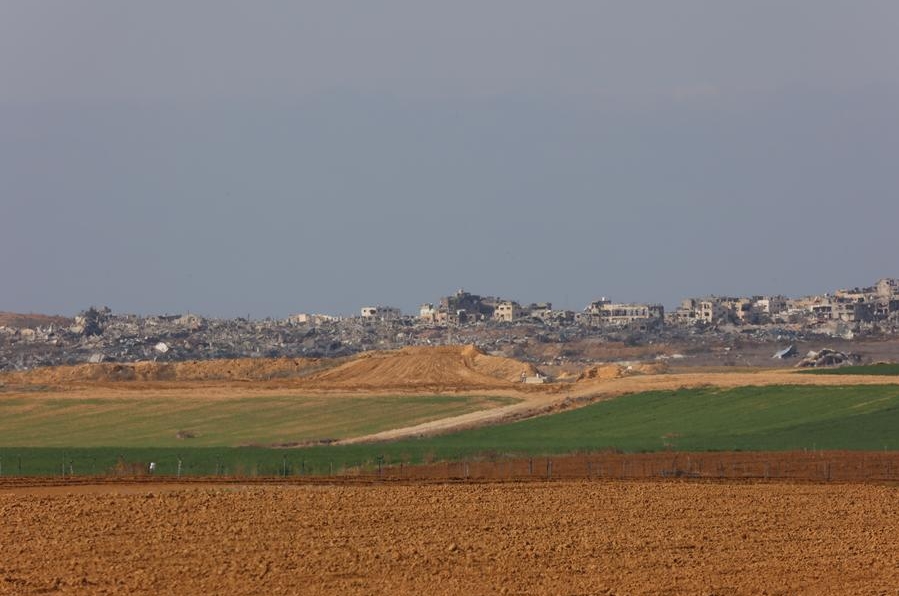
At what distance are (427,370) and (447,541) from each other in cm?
9286

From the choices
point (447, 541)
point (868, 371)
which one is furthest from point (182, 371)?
point (447, 541)

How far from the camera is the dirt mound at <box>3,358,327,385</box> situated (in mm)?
130875

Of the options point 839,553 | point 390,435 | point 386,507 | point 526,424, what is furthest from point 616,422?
point 839,553

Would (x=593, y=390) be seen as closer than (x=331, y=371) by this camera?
Yes

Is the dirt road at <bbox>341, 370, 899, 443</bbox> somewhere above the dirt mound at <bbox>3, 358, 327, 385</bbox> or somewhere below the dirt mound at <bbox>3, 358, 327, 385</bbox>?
below

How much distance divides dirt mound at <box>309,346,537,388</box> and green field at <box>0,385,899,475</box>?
93.5 feet

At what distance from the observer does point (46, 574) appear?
94.5 ft

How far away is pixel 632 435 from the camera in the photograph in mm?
76125

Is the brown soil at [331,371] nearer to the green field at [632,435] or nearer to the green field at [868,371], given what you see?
the green field at [868,371]

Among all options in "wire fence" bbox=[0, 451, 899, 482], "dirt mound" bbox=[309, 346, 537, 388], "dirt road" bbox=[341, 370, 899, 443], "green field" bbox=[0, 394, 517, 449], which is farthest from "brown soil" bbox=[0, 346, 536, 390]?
"wire fence" bbox=[0, 451, 899, 482]

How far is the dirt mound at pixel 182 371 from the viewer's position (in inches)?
5153

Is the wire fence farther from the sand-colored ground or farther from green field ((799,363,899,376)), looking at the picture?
green field ((799,363,899,376))

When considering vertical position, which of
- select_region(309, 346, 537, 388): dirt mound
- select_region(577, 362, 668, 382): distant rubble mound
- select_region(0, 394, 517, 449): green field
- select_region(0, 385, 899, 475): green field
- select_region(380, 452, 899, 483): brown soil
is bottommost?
select_region(380, 452, 899, 483): brown soil

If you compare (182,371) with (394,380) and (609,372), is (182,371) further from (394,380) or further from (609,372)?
(609,372)
